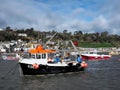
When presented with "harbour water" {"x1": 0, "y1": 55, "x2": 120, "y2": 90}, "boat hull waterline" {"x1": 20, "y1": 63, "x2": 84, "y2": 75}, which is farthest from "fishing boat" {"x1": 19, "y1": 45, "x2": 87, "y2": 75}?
"harbour water" {"x1": 0, "y1": 55, "x2": 120, "y2": 90}

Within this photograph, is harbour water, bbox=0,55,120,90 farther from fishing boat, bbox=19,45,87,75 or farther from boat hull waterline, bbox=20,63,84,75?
fishing boat, bbox=19,45,87,75

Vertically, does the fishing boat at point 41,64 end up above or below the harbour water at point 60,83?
above

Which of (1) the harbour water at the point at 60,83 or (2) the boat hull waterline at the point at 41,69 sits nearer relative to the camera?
(1) the harbour water at the point at 60,83

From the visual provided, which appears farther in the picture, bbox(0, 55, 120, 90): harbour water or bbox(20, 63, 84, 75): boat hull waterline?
bbox(20, 63, 84, 75): boat hull waterline

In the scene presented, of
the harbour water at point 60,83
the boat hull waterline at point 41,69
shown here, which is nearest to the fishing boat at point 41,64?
the boat hull waterline at point 41,69

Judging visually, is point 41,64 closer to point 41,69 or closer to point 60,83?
point 41,69

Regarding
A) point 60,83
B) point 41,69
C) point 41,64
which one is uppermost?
point 41,64

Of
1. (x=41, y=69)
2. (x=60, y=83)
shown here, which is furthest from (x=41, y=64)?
(x=60, y=83)

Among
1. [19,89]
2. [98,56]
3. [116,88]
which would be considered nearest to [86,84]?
[116,88]

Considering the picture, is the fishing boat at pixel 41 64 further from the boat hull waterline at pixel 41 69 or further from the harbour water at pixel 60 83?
the harbour water at pixel 60 83

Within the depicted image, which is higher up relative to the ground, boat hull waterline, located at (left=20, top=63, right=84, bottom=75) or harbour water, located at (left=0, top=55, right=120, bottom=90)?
boat hull waterline, located at (left=20, top=63, right=84, bottom=75)

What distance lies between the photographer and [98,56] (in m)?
120

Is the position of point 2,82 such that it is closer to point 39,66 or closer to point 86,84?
point 39,66

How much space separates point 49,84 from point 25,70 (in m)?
8.39
